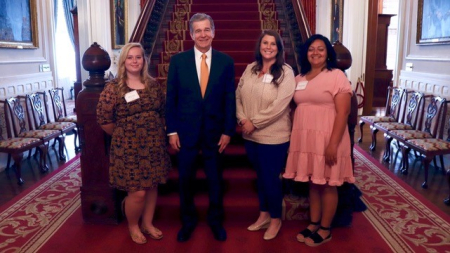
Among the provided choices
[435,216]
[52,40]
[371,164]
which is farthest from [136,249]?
[52,40]

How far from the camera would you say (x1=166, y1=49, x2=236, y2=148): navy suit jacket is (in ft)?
9.67

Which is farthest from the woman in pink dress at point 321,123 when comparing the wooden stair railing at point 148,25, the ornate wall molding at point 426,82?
the ornate wall molding at point 426,82

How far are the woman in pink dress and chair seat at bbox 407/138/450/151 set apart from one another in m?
2.30

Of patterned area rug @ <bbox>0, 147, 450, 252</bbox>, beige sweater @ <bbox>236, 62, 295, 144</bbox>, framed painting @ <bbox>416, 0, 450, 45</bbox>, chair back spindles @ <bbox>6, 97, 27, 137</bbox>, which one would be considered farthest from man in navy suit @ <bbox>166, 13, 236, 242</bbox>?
framed painting @ <bbox>416, 0, 450, 45</bbox>

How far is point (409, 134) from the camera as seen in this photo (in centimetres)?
546

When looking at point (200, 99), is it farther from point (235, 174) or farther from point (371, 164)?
point (371, 164)

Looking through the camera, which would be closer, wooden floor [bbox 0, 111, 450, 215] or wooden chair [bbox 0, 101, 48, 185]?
wooden floor [bbox 0, 111, 450, 215]

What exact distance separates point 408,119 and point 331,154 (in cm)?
385

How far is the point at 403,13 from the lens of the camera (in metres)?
7.14

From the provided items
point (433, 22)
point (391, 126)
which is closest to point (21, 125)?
point (391, 126)

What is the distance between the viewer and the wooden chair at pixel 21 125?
543 cm

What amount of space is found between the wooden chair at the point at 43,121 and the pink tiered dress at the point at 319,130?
413 cm

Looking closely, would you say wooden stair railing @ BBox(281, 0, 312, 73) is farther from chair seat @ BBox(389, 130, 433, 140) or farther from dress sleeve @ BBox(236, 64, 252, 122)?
dress sleeve @ BBox(236, 64, 252, 122)

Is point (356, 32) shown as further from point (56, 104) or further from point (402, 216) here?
point (56, 104)
